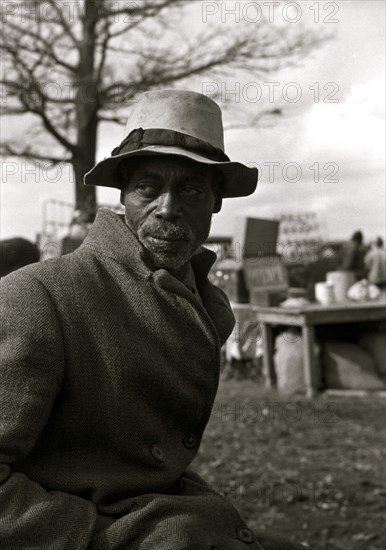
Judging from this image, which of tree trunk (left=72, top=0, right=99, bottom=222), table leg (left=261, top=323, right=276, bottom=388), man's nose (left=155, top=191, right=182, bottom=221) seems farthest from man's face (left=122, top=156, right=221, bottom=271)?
tree trunk (left=72, top=0, right=99, bottom=222)

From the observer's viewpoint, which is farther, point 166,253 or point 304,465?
point 304,465

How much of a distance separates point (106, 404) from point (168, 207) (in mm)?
595

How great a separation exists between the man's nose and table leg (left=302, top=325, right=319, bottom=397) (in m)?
6.82

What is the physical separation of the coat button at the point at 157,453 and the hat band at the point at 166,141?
2.82ft

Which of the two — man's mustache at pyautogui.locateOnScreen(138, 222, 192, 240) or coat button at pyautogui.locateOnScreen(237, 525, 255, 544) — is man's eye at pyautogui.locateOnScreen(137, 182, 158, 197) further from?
coat button at pyautogui.locateOnScreen(237, 525, 255, 544)

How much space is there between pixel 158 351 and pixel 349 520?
3.32 metres

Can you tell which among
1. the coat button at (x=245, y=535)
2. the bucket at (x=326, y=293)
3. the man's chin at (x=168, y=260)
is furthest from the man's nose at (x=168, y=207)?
the bucket at (x=326, y=293)

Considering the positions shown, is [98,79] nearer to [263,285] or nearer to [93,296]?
[263,285]

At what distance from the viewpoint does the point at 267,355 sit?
9422 millimetres

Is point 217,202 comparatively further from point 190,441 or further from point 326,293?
point 326,293

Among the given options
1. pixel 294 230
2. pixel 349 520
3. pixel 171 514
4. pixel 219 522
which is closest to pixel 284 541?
pixel 219 522

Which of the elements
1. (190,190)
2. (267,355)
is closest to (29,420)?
(190,190)

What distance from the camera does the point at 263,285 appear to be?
36.5 feet

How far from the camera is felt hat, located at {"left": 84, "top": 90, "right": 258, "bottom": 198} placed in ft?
6.89
